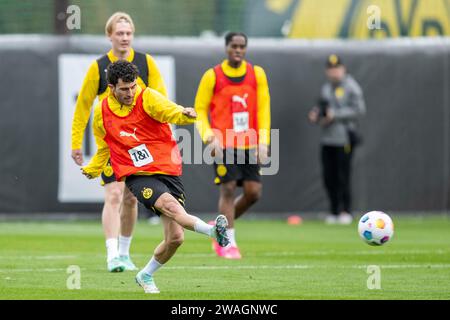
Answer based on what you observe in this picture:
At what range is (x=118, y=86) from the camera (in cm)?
916

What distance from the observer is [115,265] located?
422 inches

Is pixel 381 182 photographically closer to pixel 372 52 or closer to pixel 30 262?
pixel 372 52

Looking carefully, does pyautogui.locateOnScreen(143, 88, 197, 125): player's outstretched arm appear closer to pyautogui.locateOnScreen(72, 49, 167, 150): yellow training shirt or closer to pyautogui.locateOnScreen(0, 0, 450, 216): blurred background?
pyautogui.locateOnScreen(72, 49, 167, 150): yellow training shirt

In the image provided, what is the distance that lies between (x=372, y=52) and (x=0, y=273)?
1056 centimetres

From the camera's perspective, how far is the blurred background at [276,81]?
1798cm

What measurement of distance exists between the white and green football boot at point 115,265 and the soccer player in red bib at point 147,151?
1.49m

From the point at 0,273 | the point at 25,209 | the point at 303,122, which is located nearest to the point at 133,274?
the point at 0,273

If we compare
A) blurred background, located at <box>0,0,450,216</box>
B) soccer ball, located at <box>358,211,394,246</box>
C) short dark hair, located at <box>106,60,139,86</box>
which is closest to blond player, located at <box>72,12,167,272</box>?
short dark hair, located at <box>106,60,139,86</box>

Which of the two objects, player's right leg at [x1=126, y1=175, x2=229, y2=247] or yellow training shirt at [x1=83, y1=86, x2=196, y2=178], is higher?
yellow training shirt at [x1=83, y1=86, x2=196, y2=178]

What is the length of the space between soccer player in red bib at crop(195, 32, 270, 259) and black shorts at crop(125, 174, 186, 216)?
3.49 meters

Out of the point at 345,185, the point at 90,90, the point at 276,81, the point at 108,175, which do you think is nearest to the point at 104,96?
the point at 90,90

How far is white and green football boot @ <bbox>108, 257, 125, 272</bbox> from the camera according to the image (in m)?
10.7

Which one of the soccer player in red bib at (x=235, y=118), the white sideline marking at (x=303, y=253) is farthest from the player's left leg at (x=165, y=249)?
the soccer player in red bib at (x=235, y=118)

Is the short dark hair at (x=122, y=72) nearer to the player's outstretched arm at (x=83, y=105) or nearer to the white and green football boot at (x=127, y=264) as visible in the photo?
the player's outstretched arm at (x=83, y=105)
